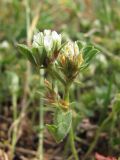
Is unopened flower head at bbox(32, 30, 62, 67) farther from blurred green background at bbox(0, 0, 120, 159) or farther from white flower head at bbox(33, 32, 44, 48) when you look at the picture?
blurred green background at bbox(0, 0, 120, 159)

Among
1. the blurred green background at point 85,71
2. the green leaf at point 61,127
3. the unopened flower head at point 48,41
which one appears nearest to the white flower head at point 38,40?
the unopened flower head at point 48,41

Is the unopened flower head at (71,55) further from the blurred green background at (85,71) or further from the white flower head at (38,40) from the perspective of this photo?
the blurred green background at (85,71)

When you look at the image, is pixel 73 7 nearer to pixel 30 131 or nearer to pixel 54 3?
pixel 54 3

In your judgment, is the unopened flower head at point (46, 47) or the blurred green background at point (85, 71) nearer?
the unopened flower head at point (46, 47)

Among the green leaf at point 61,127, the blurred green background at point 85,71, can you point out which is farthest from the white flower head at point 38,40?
the blurred green background at point 85,71

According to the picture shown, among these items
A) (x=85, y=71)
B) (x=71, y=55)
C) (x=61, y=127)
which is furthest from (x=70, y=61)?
(x=85, y=71)

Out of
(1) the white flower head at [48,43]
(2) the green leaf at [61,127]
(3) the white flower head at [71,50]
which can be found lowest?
(2) the green leaf at [61,127]

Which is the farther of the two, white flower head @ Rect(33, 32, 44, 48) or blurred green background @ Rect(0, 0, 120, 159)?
blurred green background @ Rect(0, 0, 120, 159)

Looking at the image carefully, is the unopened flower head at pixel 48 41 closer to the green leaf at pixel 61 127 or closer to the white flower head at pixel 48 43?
the white flower head at pixel 48 43

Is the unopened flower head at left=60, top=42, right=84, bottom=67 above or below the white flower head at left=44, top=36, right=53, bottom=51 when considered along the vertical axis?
below

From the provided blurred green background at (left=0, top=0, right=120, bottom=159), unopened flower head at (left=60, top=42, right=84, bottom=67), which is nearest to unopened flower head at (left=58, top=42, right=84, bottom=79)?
unopened flower head at (left=60, top=42, right=84, bottom=67)

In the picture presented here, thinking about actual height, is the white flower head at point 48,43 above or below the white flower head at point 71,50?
above

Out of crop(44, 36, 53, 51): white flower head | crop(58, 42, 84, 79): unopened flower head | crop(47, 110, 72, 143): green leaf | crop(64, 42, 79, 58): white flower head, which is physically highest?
crop(44, 36, 53, 51): white flower head
